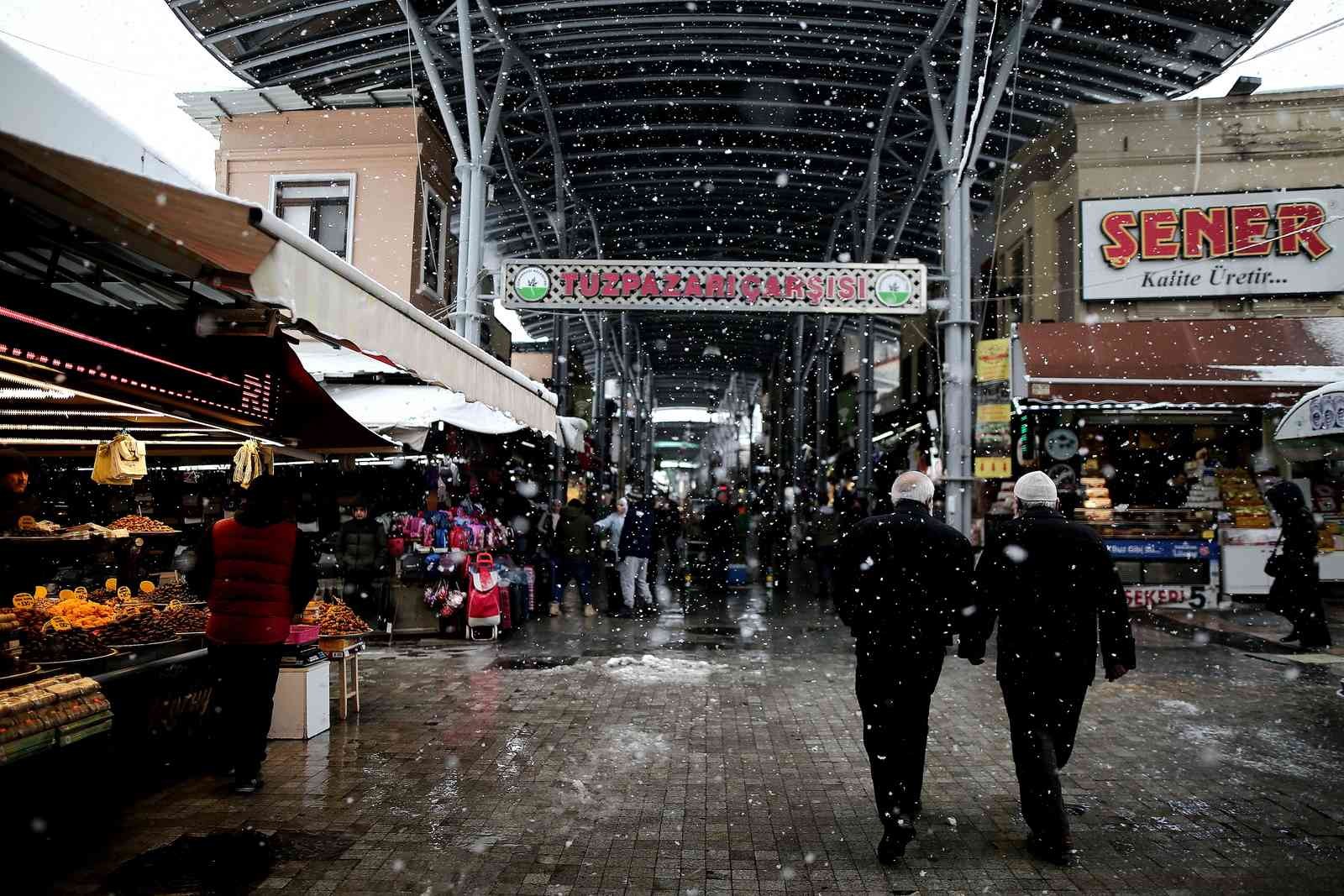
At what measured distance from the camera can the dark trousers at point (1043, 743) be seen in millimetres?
4035

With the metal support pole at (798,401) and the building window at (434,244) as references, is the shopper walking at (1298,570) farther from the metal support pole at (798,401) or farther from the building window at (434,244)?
the metal support pole at (798,401)

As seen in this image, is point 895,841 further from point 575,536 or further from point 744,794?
point 575,536

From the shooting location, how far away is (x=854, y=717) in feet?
22.3

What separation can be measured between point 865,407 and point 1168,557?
7.11 metres

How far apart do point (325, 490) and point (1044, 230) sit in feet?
42.7

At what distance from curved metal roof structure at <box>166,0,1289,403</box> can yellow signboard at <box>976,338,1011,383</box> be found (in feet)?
9.00

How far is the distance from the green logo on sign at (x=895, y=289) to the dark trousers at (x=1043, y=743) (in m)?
8.59

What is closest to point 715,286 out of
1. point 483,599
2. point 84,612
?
point 483,599

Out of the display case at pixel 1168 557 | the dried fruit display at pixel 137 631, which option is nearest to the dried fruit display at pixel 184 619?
the dried fruit display at pixel 137 631

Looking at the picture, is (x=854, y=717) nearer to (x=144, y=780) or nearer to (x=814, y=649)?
(x=814, y=649)

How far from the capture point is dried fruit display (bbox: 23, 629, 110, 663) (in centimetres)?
454

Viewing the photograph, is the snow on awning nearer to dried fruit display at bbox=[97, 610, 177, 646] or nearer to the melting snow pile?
the melting snow pile

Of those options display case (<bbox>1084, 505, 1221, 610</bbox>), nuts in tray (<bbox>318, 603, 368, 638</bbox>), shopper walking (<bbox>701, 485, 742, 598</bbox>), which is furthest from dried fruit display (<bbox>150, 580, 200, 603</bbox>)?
shopper walking (<bbox>701, 485, 742, 598</bbox>)

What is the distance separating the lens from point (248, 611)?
4930mm
